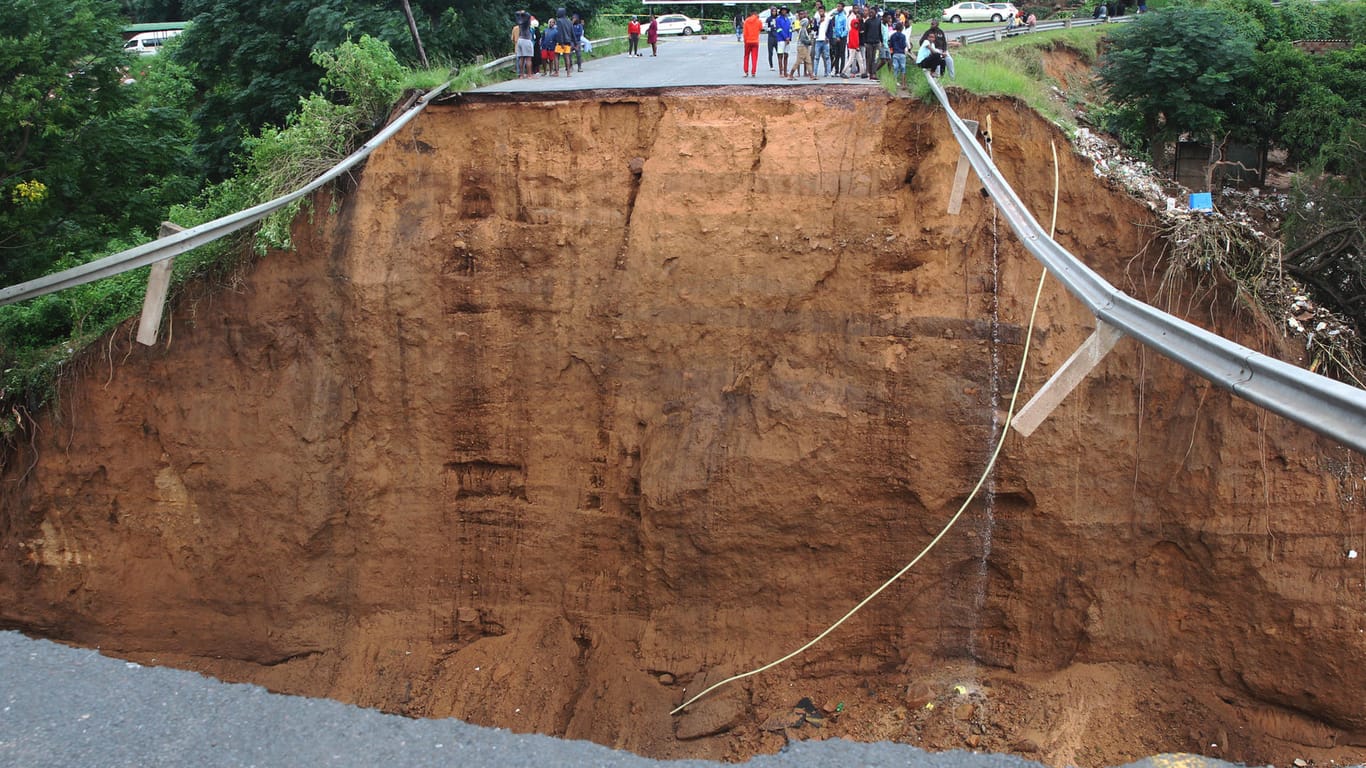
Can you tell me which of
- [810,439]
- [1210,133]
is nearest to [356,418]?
[810,439]

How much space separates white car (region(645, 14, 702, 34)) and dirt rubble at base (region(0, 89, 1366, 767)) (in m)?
22.2

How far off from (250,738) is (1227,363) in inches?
364

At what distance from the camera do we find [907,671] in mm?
10867

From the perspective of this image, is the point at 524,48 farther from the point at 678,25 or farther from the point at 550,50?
the point at 678,25

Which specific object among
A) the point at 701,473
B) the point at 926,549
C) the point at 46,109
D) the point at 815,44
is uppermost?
the point at 815,44

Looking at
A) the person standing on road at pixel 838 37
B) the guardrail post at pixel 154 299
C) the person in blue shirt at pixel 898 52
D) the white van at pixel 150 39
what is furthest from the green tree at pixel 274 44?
the white van at pixel 150 39

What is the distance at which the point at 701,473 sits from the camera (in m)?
11.0

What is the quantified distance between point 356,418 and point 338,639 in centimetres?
245

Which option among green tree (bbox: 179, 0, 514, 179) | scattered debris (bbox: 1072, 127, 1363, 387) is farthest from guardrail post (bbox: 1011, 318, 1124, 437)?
green tree (bbox: 179, 0, 514, 179)

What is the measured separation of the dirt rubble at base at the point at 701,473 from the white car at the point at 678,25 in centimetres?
2219

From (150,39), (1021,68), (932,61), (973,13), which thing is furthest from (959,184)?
(150,39)

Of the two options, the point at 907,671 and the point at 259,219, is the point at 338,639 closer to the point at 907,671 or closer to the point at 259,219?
the point at 259,219

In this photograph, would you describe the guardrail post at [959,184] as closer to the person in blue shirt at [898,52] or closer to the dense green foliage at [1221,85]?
the person in blue shirt at [898,52]

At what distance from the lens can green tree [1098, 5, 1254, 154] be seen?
Result: 17.7 meters
